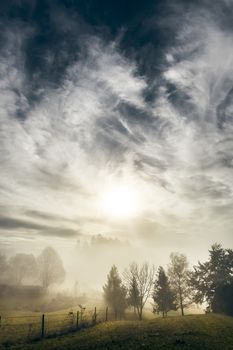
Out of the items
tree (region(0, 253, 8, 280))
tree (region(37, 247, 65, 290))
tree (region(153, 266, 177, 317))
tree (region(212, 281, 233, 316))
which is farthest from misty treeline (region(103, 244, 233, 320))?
tree (region(0, 253, 8, 280))

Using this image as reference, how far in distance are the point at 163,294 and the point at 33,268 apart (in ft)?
303

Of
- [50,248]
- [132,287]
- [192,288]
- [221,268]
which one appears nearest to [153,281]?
[132,287]

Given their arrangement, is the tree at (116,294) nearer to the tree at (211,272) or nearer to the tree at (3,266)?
the tree at (211,272)

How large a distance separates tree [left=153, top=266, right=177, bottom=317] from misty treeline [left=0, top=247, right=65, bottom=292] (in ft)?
229

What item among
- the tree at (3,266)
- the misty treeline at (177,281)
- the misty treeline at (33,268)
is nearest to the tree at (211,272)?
the misty treeline at (177,281)

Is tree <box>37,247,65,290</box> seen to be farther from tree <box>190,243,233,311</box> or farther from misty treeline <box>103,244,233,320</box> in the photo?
tree <box>190,243,233,311</box>

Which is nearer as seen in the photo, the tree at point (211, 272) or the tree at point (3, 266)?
the tree at point (211, 272)

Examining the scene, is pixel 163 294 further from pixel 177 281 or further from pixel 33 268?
pixel 33 268

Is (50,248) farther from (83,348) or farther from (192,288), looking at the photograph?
(83,348)

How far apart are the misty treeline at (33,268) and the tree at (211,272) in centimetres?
7665

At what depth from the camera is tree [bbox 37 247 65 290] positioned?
110 m

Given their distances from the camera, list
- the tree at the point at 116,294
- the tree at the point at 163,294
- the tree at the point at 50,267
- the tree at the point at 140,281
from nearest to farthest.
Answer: the tree at the point at 140,281
the tree at the point at 163,294
the tree at the point at 116,294
the tree at the point at 50,267

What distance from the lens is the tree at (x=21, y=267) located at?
390 ft

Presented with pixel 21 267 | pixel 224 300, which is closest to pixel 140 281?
pixel 224 300
